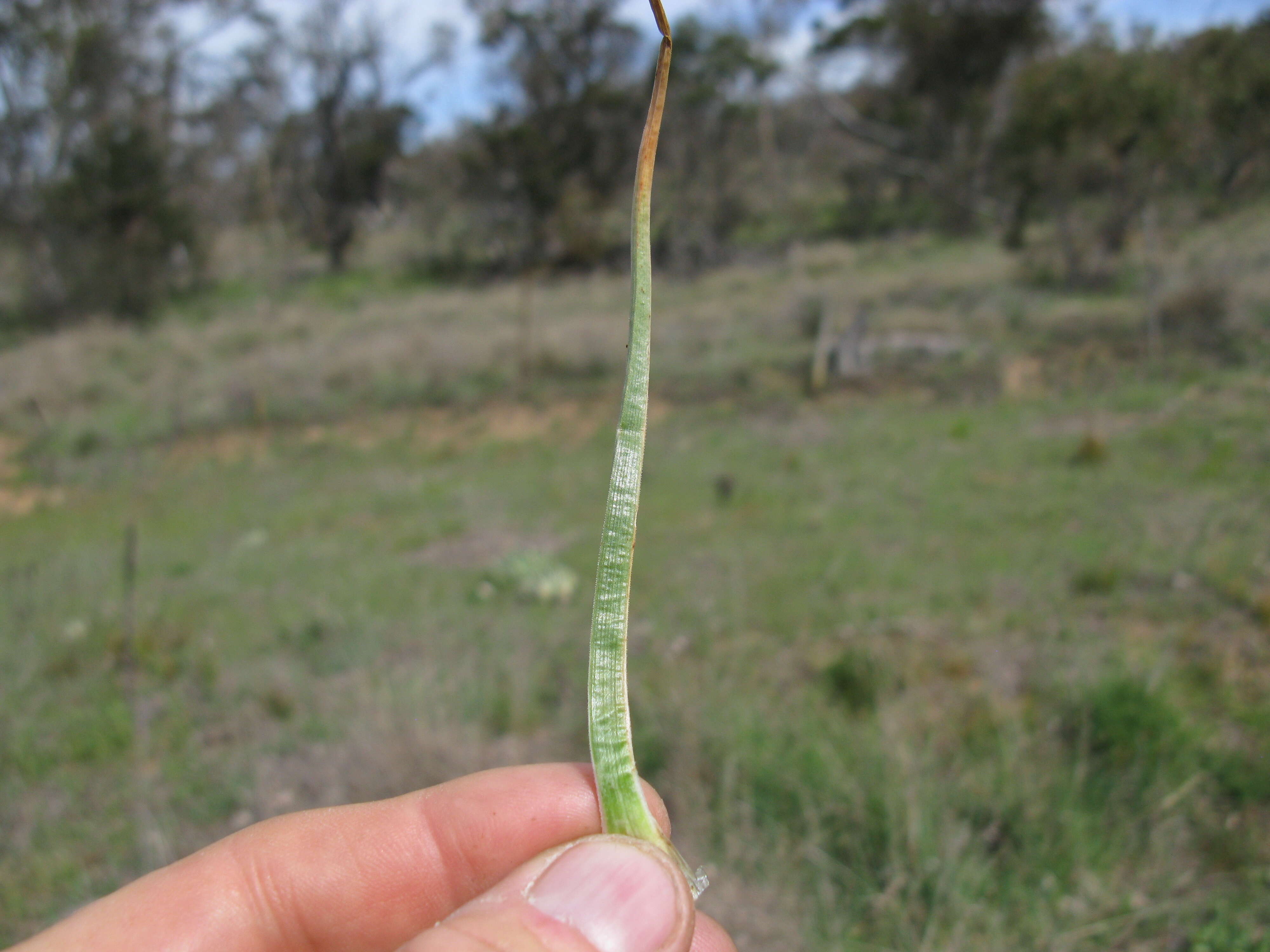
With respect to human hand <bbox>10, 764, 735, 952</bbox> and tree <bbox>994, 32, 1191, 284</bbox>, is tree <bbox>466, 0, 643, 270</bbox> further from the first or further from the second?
human hand <bbox>10, 764, 735, 952</bbox>

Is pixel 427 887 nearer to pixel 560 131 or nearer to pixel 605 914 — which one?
pixel 605 914

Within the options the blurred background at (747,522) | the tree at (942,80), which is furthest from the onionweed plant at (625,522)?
the tree at (942,80)

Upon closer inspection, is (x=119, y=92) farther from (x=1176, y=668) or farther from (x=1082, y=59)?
(x=1176, y=668)

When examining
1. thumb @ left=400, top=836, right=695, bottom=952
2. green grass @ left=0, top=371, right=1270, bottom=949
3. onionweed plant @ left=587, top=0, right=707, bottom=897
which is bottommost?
green grass @ left=0, top=371, right=1270, bottom=949

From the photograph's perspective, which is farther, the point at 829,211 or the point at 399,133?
the point at 399,133

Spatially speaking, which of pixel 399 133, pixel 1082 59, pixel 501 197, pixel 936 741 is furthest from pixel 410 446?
pixel 399 133

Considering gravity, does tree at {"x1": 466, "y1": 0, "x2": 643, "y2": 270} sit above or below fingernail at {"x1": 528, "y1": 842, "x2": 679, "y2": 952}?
above

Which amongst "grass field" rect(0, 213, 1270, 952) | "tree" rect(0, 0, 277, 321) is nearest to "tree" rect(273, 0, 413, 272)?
"tree" rect(0, 0, 277, 321)

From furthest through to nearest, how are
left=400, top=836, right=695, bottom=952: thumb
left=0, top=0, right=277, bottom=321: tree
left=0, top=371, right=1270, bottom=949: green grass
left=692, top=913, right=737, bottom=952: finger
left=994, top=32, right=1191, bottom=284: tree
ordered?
left=0, top=0, right=277, bottom=321: tree < left=994, top=32, right=1191, bottom=284: tree < left=0, top=371, right=1270, bottom=949: green grass < left=692, top=913, right=737, bottom=952: finger < left=400, top=836, right=695, bottom=952: thumb
